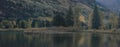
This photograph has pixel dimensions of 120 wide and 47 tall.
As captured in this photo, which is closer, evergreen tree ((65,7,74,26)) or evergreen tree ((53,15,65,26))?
evergreen tree ((65,7,74,26))

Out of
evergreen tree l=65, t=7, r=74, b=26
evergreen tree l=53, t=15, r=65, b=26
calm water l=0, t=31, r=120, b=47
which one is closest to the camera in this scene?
calm water l=0, t=31, r=120, b=47

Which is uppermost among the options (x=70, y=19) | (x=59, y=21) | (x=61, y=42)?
(x=70, y=19)

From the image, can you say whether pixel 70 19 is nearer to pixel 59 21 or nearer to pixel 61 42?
pixel 59 21

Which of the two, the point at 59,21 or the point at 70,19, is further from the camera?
the point at 59,21

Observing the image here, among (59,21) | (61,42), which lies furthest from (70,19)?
(61,42)

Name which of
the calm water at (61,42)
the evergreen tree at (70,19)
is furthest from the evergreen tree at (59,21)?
the calm water at (61,42)

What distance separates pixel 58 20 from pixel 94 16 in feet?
73.9

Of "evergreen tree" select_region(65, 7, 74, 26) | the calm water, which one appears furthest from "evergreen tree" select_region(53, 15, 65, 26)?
the calm water

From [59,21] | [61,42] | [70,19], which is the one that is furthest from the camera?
[59,21]

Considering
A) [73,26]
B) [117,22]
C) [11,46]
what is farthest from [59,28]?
[11,46]

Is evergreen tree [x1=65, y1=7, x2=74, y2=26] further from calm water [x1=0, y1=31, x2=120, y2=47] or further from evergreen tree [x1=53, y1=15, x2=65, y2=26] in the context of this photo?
calm water [x1=0, y1=31, x2=120, y2=47]

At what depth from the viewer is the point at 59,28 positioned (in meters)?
140

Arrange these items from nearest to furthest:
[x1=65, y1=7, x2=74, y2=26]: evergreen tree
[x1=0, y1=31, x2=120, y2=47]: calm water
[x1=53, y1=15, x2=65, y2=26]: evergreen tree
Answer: [x1=0, y1=31, x2=120, y2=47]: calm water, [x1=65, y1=7, x2=74, y2=26]: evergreen tree, [x1=53, y1=15, x2=65, y2=26]: evergreen tree

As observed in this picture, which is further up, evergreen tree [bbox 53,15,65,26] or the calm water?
evergreen tree [bbox 53,15,65,26]
